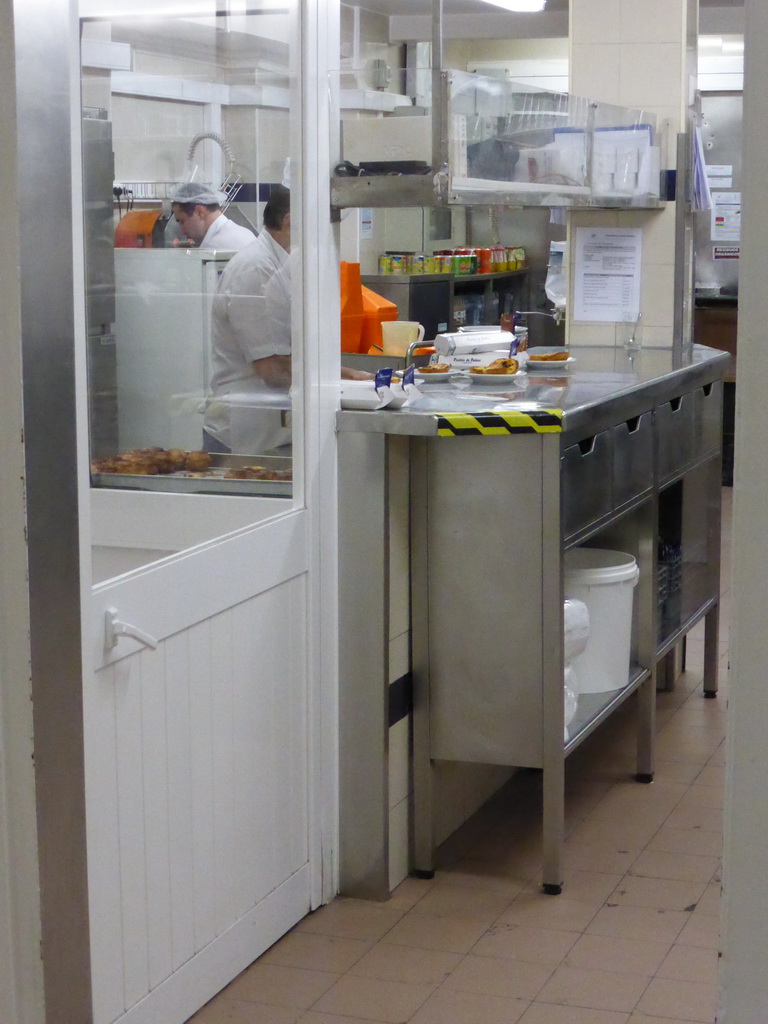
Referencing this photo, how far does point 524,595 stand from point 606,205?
6.16 feet

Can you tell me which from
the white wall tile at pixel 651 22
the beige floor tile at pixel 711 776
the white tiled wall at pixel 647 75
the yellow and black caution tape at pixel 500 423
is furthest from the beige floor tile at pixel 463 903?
the white wall tile at pixel 651 22

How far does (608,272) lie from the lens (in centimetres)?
490

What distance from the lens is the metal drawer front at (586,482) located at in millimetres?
2955

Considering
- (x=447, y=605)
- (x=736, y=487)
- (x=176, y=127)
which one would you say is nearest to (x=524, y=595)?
(x=447, y=605)

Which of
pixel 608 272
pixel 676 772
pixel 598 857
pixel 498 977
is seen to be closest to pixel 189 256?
pixel 498 977

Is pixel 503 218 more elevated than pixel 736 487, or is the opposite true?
pixel 503 218

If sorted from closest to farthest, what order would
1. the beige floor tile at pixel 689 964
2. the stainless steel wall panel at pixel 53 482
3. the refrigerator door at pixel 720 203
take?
1. the stainless steel wall panel at pixel 53 482
2. the beige floor tile at pixel 689 964
3. the refrigerator door at pixel 720 203

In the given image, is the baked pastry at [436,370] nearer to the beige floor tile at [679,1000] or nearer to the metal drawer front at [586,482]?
the metal drawer front at [586,482]

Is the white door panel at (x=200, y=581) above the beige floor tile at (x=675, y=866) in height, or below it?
above

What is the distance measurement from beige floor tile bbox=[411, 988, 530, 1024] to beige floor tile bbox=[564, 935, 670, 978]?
22 cm

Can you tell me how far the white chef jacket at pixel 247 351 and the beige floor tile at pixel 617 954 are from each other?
127 centimetres

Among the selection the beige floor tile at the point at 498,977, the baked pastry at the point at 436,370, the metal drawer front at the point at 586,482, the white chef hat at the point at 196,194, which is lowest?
the beige floor tile at the point at 498,977

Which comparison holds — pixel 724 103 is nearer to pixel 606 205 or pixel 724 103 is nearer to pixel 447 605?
pixel 606 205

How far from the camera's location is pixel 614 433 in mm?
3359
